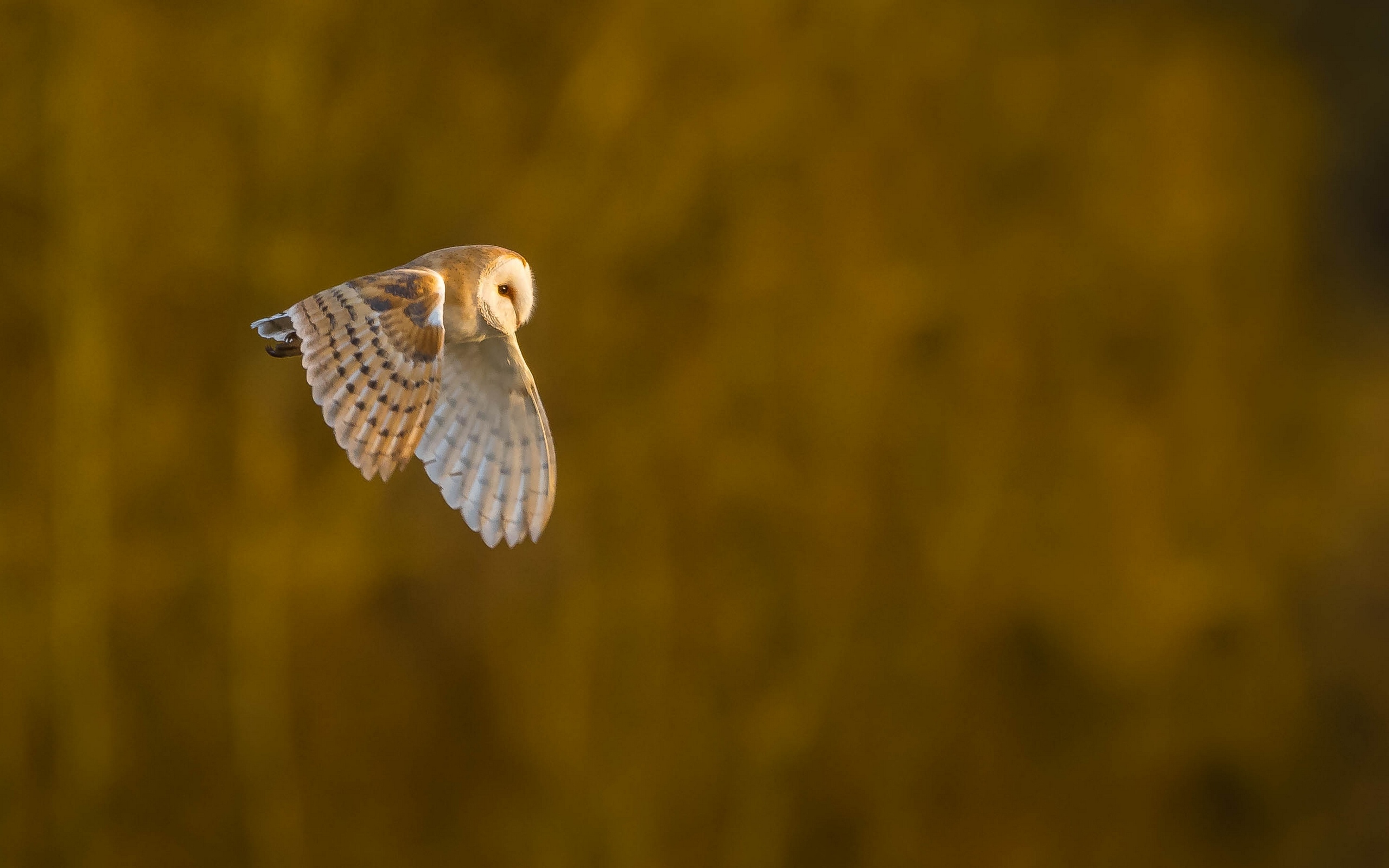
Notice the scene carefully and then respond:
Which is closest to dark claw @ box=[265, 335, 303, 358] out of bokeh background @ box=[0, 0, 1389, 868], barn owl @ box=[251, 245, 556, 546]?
barn owl @ box=[251, 245, 556, 546]

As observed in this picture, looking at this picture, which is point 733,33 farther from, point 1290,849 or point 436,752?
point 1290,849

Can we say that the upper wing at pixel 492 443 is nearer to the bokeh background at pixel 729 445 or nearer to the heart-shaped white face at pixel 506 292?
the heart-shaped white face at pixel 506 292

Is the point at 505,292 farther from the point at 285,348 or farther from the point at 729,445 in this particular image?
the point at 729,445

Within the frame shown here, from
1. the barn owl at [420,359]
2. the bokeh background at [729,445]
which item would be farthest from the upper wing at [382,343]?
the bokeh background at [729,445]

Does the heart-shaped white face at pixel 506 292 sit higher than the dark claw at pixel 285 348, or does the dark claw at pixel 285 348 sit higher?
the heart-shaped white face at pixel 506 292

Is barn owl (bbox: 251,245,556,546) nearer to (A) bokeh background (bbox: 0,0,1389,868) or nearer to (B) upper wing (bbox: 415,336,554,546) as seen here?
(B) upper wing (bbox: 415,336,554,546)

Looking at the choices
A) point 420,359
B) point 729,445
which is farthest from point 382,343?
point 729,445
